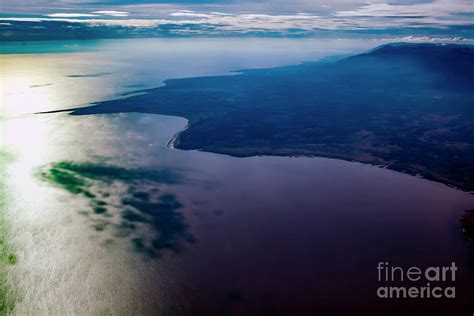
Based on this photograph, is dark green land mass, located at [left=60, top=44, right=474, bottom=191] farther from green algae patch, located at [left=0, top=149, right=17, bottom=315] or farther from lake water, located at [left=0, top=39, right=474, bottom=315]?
green algae patch, located at [left=0, top=149, right=17, bottom=315]

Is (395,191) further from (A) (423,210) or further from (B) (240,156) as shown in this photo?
(B) (240,156)

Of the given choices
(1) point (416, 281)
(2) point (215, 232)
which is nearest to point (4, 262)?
(2) point (215, 232)

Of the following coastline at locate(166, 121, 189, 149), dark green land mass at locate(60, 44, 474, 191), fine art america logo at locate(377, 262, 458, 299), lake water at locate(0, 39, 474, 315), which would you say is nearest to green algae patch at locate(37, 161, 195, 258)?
lake water at locate(0, 39, 474, 315)

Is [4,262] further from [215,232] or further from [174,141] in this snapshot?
[174,141]

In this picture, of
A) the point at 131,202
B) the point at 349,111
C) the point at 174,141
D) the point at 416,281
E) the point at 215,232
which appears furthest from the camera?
the point at 349,111

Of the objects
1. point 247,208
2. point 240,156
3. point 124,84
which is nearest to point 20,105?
point 124,84

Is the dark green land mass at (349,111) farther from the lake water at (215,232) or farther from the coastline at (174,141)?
the lake water at (215,232)
